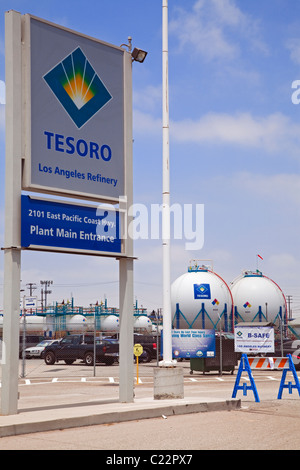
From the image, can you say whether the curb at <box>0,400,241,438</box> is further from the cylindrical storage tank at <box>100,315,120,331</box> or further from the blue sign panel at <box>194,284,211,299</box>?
the cylindrical storage tank at <box>100,315,120,331</box>

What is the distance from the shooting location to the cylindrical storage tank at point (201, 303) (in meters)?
47.4

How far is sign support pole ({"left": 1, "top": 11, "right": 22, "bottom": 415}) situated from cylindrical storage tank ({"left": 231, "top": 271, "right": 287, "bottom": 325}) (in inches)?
1665

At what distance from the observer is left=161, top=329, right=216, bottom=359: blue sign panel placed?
89.6 feet

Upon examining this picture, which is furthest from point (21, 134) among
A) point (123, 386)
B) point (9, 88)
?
point (123, 386)

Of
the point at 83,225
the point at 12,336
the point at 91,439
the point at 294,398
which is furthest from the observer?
the point at 294,398

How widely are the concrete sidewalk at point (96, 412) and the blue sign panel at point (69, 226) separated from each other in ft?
9.41

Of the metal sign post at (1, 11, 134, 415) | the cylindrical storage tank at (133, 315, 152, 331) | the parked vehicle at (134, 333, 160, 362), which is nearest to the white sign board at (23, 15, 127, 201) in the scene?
the metal sign post at (1, 11, 134, 415)

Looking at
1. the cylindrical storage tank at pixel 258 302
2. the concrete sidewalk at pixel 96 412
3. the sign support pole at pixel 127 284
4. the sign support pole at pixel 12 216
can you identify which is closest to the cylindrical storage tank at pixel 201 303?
the cylindrical storage tank at pixel 258 302

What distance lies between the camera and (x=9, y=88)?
449 inches

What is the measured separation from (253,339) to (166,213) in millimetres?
14488

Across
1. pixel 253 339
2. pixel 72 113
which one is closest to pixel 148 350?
pixel 253 339

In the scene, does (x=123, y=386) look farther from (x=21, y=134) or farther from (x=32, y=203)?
(x=21, y=134)

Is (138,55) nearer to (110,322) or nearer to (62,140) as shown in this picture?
(62,140)
